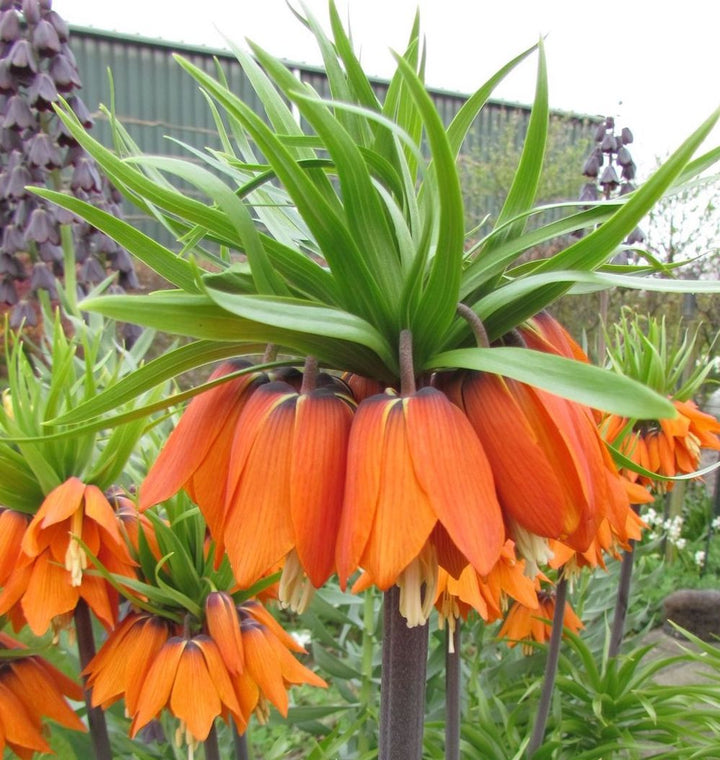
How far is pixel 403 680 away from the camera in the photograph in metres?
0.58

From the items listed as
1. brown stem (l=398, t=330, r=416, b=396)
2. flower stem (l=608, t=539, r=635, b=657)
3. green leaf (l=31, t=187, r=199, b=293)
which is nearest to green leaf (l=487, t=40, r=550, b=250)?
brown stem (l=398, t=330, r=416, b=396)

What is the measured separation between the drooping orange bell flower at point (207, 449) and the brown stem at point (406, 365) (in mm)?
113

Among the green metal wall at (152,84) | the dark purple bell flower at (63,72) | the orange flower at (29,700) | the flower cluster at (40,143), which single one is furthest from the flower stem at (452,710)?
the green metal wall at (152,84)

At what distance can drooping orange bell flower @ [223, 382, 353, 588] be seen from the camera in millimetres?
444

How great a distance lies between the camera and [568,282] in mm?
480

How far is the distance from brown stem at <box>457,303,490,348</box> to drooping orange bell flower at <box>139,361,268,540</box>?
0.15 m

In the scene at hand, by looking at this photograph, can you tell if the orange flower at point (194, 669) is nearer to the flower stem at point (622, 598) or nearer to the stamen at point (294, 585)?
the stamen at point (294, 585)

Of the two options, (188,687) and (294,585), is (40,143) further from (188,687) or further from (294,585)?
(294,585)

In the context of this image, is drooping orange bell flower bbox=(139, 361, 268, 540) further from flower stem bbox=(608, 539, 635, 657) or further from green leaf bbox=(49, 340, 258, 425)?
flower stem bbox=(608, 539, 635, 657)

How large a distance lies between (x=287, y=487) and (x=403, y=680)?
22 centimetres

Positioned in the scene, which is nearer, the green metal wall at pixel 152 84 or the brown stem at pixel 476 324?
the brown stem at pixel 476 324

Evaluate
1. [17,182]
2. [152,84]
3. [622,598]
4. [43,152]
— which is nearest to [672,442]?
[622,598]

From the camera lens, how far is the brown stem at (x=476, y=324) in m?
0.47

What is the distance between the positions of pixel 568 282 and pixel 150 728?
3.91ft
